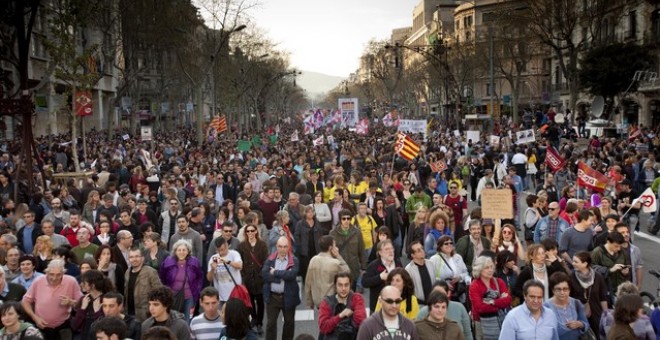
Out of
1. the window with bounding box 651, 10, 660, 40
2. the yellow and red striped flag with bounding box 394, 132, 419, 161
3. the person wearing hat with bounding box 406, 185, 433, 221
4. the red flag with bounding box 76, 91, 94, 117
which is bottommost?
the person wearing hat with bounding box 406, 185, 433, 221

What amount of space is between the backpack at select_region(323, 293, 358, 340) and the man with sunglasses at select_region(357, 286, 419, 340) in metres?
0.74

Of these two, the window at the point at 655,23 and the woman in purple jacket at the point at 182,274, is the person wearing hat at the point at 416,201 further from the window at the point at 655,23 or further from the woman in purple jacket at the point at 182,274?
the window at the point at 655,23

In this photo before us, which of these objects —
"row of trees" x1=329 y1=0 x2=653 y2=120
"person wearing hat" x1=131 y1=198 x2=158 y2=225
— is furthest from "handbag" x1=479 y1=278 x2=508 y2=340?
"row of trees" x1=329 y1=0 x2=653 y2=120

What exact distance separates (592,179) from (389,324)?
8918mm

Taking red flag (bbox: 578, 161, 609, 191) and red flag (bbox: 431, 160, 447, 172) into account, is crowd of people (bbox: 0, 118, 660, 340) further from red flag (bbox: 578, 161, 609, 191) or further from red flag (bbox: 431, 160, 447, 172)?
red flag (bbox: 431, 160, 447, 172)

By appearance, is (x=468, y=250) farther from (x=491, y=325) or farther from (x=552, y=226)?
(x=552, y=226)

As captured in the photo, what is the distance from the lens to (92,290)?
6.37 metres

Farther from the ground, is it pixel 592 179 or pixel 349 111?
pixel 349 111

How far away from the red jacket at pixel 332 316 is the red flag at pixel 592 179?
8.31 m

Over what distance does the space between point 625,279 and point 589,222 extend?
1298mm

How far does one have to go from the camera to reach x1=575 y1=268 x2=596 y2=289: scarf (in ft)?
22.5

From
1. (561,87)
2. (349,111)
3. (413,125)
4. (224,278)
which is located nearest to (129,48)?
(349,111)

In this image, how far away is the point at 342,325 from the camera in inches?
235

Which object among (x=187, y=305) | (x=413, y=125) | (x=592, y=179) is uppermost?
(x=413, y=125)
